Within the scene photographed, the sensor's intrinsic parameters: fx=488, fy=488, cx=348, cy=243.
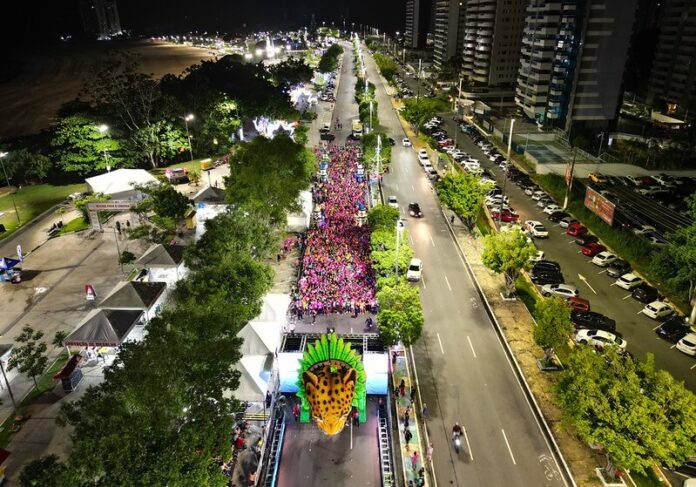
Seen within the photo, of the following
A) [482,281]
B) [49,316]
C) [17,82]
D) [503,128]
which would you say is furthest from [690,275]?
[17,82]

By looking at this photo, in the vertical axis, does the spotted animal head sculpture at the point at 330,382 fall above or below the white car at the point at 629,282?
above

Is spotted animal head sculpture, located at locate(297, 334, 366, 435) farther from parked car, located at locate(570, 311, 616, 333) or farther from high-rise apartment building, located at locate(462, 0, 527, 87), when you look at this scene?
high-rise apartment building, located at locate(462, 0, 527, 87)

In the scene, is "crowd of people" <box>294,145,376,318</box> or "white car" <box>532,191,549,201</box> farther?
"white car" <box>532,191,549,201</box>

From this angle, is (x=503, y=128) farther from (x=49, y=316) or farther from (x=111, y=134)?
(x=49, y=316)

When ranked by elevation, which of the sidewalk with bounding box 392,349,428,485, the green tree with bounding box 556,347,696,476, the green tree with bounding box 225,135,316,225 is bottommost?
the sidewalk with bounding box 392,349,428,485

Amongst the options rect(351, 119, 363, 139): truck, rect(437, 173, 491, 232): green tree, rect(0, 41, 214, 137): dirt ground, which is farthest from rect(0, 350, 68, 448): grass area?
rect(0, 41, 214, 137): dirt ground

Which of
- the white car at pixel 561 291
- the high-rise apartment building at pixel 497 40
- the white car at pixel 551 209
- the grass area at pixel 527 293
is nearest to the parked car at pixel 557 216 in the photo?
the white car at pixel 551 209

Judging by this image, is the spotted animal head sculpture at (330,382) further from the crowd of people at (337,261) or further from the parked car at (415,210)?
the parked car at (415,210)
